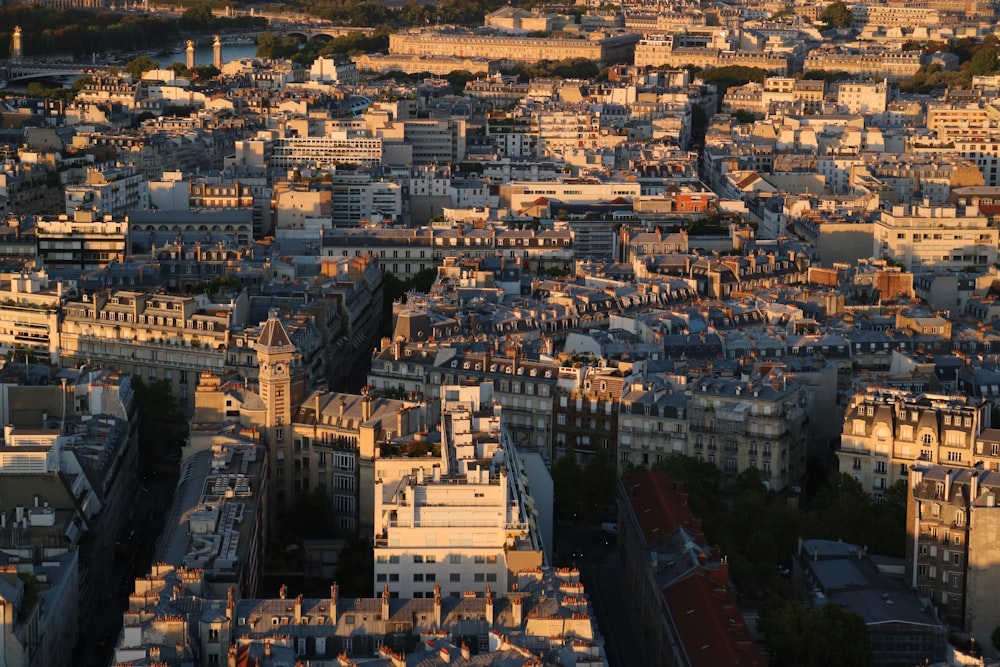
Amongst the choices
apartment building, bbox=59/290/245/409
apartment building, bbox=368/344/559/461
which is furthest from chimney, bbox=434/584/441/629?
apartment building, bbox=59/290/245/409

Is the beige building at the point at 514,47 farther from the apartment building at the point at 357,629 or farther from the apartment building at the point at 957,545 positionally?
the apartment building at the point at 357,629

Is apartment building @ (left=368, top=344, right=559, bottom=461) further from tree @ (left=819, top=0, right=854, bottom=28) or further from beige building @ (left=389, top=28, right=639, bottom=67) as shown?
tree @ (left=819, top=0, right=854, bottom=28)

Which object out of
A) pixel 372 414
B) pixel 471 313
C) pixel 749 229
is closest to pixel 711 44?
pixel 749 229

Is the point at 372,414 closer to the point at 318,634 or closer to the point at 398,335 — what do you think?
the point at 398,335

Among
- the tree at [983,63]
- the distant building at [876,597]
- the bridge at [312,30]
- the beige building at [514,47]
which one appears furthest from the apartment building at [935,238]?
the bridge at [312,30]

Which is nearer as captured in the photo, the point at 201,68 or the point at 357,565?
the point at 357,565

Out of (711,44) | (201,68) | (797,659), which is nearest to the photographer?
(797,659)

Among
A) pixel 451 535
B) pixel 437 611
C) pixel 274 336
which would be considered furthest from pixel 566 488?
pixel 437 611
